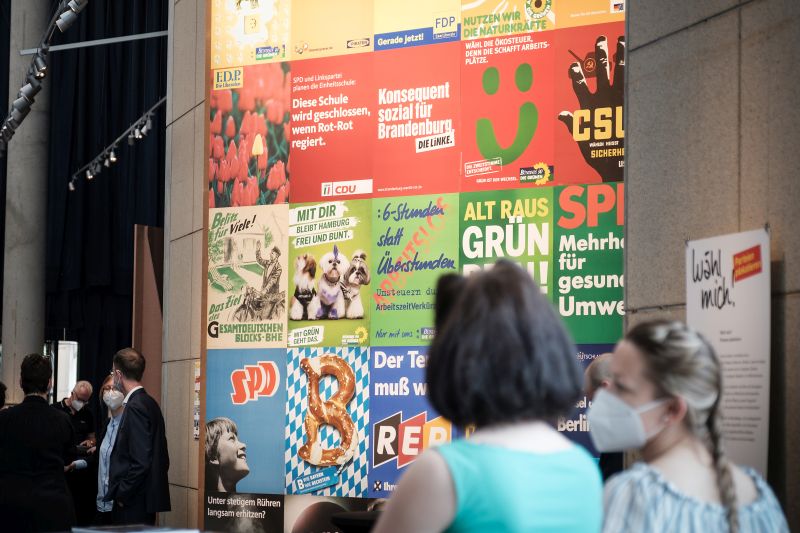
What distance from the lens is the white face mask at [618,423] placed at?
2.23m

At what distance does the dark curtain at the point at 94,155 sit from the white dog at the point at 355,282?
10.1m

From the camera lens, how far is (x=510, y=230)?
598cm

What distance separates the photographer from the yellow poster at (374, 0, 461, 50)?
20.4 ft

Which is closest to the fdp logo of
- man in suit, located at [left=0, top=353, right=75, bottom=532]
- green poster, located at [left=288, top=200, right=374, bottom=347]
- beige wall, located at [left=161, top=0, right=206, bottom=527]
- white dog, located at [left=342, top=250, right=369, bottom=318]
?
beige wall, located at [left=161, top=0, right=206, bottom=527]

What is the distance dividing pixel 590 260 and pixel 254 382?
217cm

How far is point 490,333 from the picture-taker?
157 cm

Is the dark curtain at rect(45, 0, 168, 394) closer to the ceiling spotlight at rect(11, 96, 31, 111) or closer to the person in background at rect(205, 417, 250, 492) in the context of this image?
the ceiling spotlight at rect(11, 96, 31, 111)

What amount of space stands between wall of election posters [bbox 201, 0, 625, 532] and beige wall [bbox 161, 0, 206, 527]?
597 millimetres

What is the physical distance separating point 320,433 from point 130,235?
1087 cm

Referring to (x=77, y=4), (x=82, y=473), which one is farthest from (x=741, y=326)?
(x=82, y=473)

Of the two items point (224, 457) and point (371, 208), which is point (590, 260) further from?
point (224, 457)

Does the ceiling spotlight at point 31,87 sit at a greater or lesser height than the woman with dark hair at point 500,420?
greater

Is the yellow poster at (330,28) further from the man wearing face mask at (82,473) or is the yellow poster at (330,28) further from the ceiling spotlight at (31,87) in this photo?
the ceiling spotlight at (31,87)

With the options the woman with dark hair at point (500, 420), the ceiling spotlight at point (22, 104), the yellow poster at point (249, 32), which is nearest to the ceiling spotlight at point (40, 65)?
the ceiling spotlight at point (22, 104)
